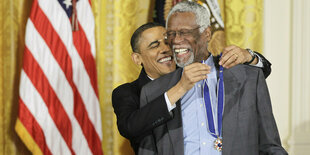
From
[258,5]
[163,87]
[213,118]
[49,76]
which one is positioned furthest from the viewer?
[258,5]

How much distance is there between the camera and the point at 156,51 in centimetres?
245

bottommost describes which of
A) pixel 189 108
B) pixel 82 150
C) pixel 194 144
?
pixel 82 150

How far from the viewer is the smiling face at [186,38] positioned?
1.94 m

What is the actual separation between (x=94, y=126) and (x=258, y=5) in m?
1.63

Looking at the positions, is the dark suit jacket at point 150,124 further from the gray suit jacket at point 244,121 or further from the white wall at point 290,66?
the white wall at point 290,66

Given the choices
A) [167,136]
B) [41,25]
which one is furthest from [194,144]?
[41,25]

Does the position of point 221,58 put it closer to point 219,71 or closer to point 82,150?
point 219,71

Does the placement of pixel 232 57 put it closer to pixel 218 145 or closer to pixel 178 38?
pixel 178 38

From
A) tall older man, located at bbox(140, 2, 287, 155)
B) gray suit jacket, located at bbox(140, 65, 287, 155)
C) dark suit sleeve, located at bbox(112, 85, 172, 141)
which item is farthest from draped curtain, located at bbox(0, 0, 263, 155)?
gray suit jacket, located at bbox(140, 65, 287, 155)

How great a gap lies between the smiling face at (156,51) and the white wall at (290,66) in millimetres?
1465

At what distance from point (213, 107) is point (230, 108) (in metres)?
0.08

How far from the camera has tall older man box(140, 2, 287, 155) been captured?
1.82 m

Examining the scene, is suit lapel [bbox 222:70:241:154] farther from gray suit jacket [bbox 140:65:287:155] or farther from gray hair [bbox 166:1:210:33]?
gray hair [bbox 166:1:210:33]

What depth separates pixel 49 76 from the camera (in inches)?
128
